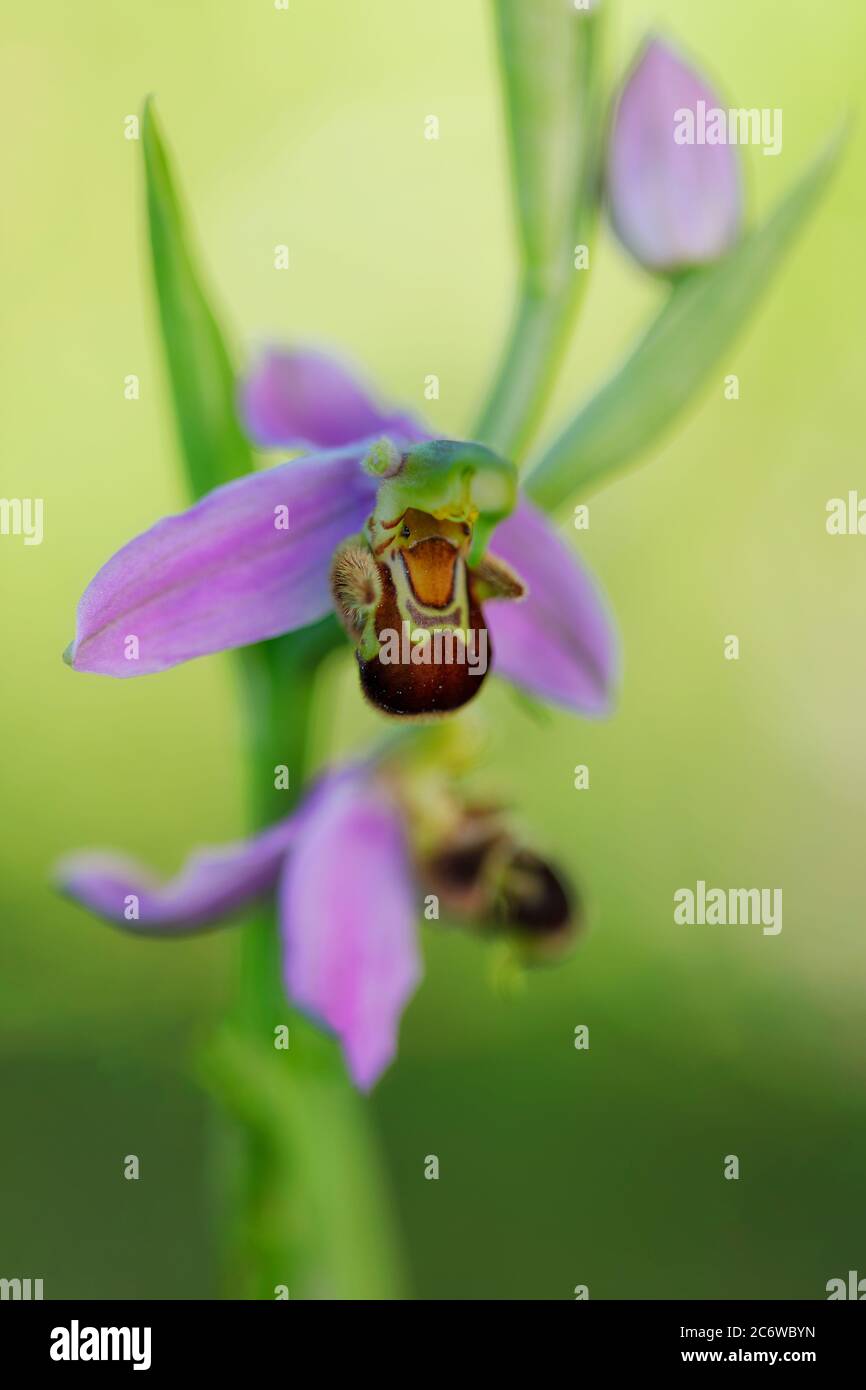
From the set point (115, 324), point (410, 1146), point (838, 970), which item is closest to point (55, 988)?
point (410, 1146)

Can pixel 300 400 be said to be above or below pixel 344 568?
above

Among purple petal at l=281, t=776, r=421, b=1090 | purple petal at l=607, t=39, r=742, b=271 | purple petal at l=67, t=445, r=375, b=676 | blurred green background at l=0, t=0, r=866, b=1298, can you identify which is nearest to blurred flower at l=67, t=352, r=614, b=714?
purple petal at l=67, t=445, r=375, b=676

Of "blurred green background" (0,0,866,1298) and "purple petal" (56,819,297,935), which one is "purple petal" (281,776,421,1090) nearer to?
"purple petal" (56,819,297,935)

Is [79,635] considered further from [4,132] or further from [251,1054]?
[4,132]

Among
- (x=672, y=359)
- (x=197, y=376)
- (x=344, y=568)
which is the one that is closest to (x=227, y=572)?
(x=344, y=568)

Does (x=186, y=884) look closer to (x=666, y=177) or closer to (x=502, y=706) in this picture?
(x=666, y=177)
